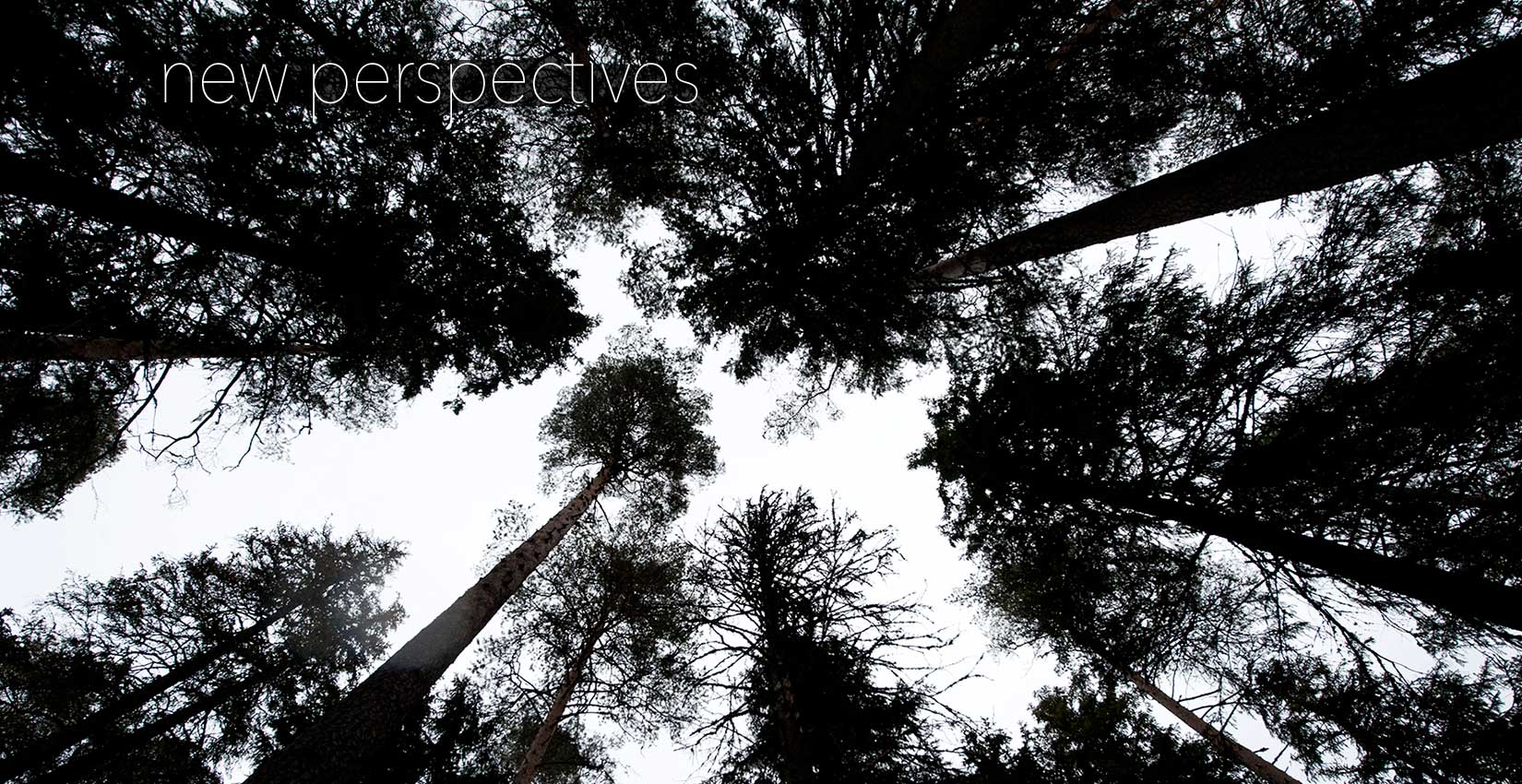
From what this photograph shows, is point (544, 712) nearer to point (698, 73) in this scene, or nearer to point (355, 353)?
point (355, 353)

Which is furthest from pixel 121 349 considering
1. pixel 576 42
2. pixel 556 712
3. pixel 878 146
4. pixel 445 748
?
pixel 878 146

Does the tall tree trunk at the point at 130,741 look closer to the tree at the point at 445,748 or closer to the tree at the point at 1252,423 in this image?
the tree at the point at 445,748

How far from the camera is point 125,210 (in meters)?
3.86

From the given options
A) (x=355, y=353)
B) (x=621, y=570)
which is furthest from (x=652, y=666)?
(x=355, y=353)

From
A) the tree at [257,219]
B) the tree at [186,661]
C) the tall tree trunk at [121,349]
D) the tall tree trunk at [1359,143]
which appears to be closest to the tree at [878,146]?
the tall tree trunk at [1359,143]

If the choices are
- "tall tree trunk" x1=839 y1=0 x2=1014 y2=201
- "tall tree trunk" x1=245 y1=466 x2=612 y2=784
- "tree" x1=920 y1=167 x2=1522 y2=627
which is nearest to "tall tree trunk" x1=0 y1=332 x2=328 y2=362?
"tall tree trunk" x1=245 y1=466 x2=612 y2=784

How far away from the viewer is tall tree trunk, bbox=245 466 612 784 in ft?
12.8

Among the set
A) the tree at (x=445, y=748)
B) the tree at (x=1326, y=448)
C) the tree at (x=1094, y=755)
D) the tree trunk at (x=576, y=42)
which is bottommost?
the tree at (x=445, y=748)

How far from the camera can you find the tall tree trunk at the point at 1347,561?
316 cm

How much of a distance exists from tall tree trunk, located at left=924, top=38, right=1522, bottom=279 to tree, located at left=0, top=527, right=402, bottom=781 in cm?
1267

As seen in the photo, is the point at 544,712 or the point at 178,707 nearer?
the point at 178,707

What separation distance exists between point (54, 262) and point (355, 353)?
2.26 metres

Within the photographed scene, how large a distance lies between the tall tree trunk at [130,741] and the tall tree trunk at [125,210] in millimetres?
7433

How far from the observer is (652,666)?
32.3ft
